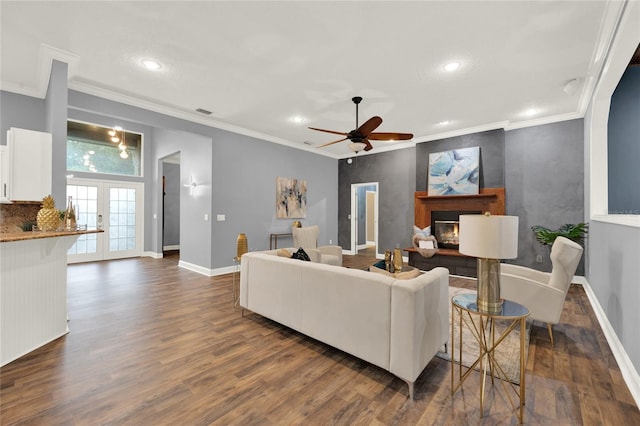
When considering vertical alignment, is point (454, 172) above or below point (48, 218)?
above

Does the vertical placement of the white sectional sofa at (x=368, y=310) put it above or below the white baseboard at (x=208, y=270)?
above

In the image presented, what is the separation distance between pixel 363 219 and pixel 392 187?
265 centimetres

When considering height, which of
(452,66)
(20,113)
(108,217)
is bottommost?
(108,217)

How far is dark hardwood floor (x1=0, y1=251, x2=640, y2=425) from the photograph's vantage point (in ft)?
5.59

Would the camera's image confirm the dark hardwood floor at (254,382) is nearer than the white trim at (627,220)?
Yes

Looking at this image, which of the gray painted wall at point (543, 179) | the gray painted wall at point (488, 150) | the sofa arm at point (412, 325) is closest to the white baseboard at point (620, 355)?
the sofa arm at point (412, 325)

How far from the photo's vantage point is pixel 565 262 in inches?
102

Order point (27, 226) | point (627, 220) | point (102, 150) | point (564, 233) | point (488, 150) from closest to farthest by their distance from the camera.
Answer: point (627, 220)
point (27, 226)
point (564, 233)
point (488, 150)
point (102, 150)

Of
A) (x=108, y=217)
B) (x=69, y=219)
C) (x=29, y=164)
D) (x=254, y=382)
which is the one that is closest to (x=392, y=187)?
(x=254, y=382)

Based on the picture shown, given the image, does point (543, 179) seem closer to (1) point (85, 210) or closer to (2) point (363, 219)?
(2) point (363, 219)

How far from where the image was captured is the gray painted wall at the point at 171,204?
8328mm

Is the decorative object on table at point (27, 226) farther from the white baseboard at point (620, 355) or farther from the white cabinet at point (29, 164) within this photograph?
the white baseboard at point (620, 355)

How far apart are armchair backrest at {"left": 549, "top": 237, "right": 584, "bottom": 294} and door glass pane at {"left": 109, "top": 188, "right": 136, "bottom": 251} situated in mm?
8646

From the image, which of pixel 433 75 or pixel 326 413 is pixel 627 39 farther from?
pixel 326 413
